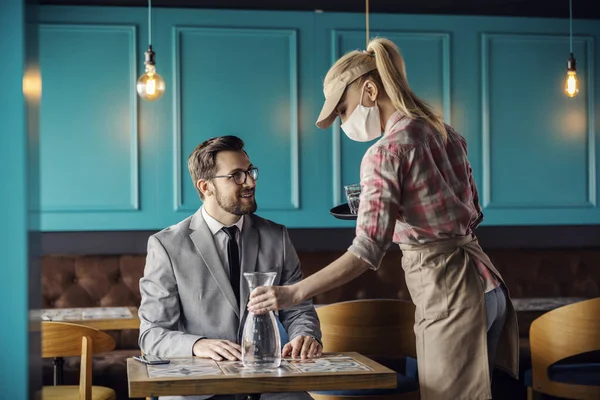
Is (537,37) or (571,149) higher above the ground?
(537,37)

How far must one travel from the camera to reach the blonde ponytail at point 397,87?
2043 mm

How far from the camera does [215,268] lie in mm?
2490

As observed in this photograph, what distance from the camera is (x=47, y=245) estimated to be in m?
4.70

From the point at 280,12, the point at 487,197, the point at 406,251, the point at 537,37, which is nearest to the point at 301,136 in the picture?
the point at 280,12

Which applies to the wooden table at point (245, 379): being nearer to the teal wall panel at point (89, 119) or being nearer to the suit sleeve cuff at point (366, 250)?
the suit sleeve cuff at point (366, 250)

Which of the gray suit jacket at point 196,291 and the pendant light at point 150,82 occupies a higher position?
the pendant light at point 150,82

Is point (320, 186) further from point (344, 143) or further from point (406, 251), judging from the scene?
point (406, 251)

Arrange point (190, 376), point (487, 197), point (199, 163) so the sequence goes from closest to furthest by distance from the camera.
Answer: point (190, 376) < point (199, 163) < point (487, 197)

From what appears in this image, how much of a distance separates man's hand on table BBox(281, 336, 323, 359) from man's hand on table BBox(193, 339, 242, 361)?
14 cm

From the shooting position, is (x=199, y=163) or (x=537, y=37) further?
(x=537, y=37)

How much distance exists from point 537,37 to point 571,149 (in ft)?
2.33

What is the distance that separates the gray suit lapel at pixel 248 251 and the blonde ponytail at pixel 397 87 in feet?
2.40

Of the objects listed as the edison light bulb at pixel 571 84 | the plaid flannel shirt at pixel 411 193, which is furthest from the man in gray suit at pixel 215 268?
the edison light bulb at pixel 571 84

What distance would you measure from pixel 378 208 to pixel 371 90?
0.34 metres
